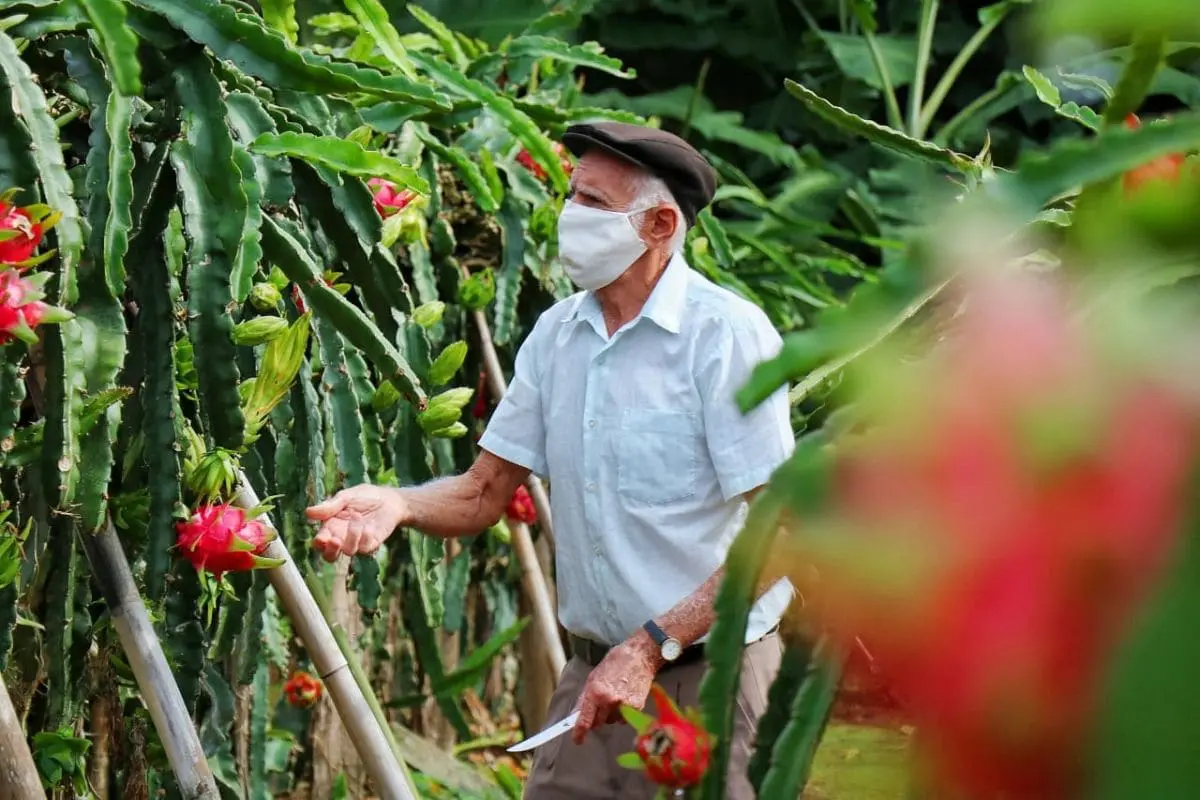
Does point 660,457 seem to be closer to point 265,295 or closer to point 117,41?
point 265,295

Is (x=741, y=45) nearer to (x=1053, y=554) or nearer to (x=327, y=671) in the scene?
(x=327, y=671)

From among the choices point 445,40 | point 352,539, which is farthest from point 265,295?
point 445,40

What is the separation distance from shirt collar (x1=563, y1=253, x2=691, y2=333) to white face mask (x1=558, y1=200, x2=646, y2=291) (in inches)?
1.5

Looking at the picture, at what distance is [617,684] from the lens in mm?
1638

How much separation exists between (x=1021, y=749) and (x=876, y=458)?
8cm

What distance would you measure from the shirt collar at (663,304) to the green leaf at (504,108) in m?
0.44

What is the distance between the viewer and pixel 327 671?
5.86 ft

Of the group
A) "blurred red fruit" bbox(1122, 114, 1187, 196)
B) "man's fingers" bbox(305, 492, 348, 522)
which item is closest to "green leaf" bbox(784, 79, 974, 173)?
"blurred red fruit" bbox(1122, 114, 1187, 196)

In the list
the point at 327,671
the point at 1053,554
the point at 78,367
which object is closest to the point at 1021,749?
the point at 1053,554

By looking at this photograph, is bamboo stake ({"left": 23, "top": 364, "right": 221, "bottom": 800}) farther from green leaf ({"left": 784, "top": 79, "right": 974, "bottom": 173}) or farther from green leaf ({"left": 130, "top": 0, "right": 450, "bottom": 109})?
green leaf ({"left": 784, "top": 79, "right": 974, "bottom": 173})

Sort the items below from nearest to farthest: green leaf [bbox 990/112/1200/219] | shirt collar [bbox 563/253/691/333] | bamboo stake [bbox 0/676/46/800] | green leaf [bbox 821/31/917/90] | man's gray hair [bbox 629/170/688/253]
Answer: green leaf [bbox 990/112/1200/219]
bamboo stake [bbox 0/676/46/800]
shirt collar [bbox 563/253/691/333]
man's gray hair [bbox 629/170/688/253]
green leaf [bbox 821/31/917/90]

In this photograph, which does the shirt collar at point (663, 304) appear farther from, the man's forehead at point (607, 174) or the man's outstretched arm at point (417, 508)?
the man's outstretched arm at point (417, 508)

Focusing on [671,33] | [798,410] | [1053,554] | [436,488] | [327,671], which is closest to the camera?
[1053,554]

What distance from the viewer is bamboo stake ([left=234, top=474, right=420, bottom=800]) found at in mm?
1697
